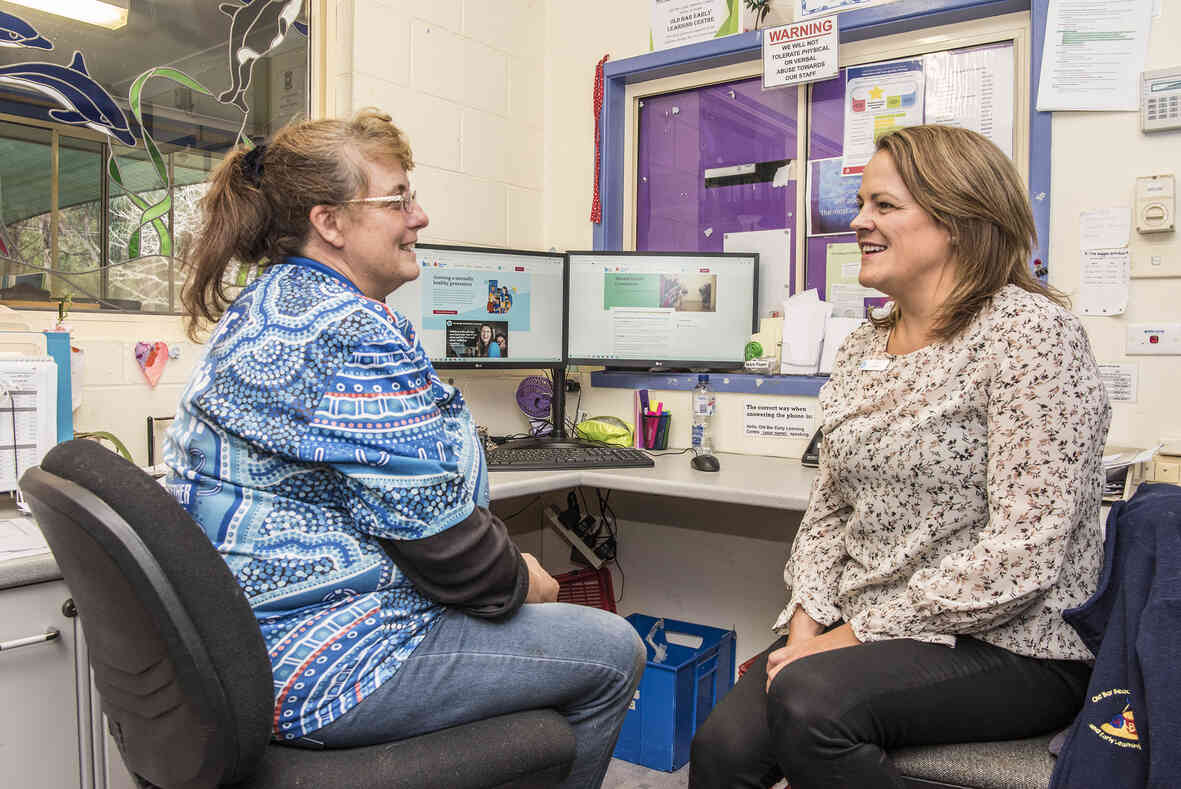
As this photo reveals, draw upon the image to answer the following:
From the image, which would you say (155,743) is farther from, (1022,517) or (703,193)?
(703,193)

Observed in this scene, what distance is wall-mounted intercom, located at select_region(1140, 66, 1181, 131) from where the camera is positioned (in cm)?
191

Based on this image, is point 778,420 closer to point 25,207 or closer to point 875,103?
point 875,103

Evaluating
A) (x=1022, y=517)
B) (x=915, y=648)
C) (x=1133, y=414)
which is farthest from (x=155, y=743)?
(x=1133, y=414)

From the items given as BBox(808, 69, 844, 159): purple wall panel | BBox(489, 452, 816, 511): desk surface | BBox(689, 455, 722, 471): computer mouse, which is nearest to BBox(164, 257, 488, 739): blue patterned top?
BBox(489, 452, 816, 511): desk surface

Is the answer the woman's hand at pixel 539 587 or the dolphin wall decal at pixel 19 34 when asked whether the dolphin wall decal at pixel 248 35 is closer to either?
the dolphin wall decal at pixel 19 34

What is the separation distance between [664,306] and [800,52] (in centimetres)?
79

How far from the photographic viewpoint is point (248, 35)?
7.22 feet

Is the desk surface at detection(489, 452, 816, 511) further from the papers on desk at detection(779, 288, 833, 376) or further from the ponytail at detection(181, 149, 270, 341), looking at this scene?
the ponytail at detection(181, 149, 270, 341)

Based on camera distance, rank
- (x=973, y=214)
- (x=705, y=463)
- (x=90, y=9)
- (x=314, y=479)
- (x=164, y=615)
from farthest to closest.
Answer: (x=705, y=463), (x=90, y=9), (x=973, y=214), (x=314, y=479), (x=164, y=615)

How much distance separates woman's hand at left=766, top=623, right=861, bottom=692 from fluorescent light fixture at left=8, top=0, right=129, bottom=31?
1.87 m

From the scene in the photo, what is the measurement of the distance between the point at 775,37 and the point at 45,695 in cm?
226

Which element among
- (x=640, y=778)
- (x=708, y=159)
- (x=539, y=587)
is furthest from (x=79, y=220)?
(x=640, y=778)

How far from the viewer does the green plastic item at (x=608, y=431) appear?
2.57 m

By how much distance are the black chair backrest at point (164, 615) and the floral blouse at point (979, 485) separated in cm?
86
